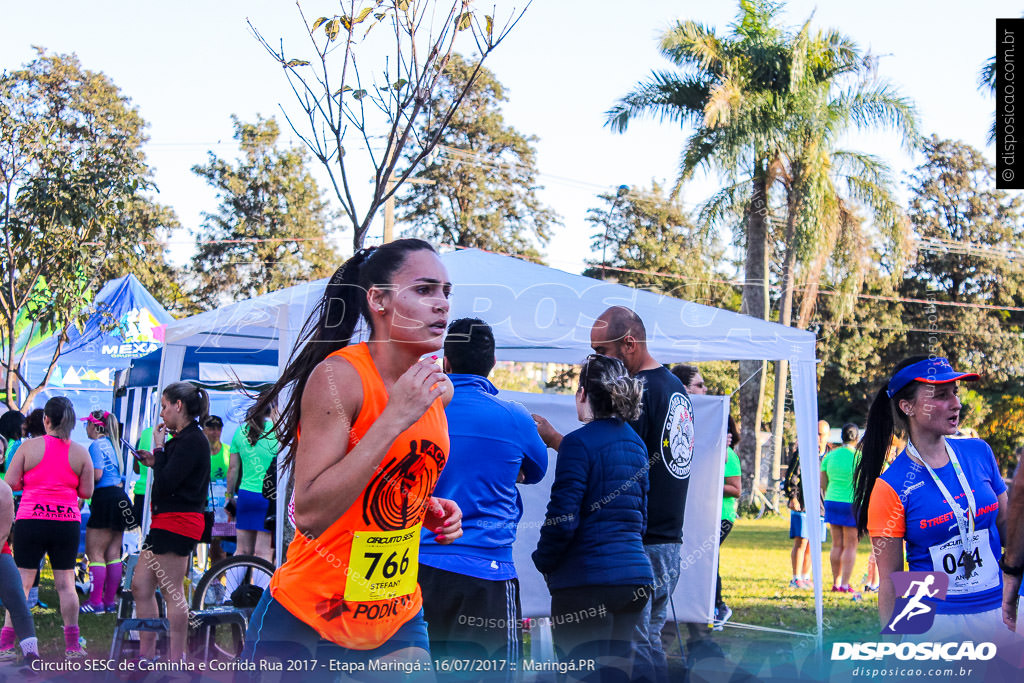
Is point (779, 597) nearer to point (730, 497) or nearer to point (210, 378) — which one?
point (730, 497)

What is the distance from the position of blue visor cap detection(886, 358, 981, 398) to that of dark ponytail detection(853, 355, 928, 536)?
2 centimetres

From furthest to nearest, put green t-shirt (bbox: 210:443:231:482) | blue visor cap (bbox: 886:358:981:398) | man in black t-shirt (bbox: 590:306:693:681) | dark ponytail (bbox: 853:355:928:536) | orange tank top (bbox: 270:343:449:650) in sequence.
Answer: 1. green t-shirt (bbox: 210:443:231:482)
2. man in black t-shirt (bbox: 590:306:693:681)
3. dark ponytail (bbox: 853:355:928:536)
4. blue visor cap (bbox: 886:358:981:398)
5. orange tank top (bbox: 270:343:449:650)

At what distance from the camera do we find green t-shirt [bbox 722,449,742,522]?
748 cm

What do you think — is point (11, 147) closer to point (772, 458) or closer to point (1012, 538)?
point (1012, 538)

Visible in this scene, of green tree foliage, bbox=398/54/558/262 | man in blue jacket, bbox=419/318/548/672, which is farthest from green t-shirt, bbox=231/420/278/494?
green tree foliage, bbox=398/54/558/262

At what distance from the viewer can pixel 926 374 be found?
3400 mm

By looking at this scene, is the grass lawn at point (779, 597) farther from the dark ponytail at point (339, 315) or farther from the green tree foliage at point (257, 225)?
the green tree foliage at point (257, 225)

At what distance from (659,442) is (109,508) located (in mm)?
5052

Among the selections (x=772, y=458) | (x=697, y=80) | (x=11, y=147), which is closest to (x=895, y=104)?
(x=697, y=80)

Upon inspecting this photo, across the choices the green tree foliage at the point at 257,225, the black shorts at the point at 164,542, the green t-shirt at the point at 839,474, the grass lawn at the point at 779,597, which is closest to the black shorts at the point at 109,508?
the black shorts at the point at 164,542

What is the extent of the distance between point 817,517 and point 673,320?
6.00 feet

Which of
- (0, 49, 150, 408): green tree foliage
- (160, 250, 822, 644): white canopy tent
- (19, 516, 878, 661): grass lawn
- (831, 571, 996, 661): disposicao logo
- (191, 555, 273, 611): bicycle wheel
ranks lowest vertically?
(19, 516, 878, 661): grass lawn

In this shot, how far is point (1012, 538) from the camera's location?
3.21 metres

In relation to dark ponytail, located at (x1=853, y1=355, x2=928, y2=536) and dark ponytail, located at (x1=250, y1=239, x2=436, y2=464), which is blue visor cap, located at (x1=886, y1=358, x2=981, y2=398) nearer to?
dark ponytail, located at (x1=853, y1=355, x2=928, y2=536)
